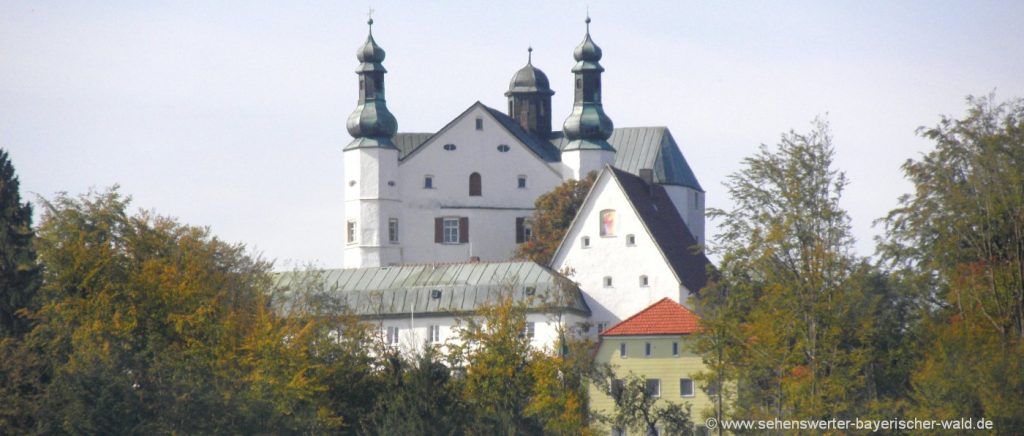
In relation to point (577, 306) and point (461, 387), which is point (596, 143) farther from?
point (461, 387)

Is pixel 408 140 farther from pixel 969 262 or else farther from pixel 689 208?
pixel 969 262

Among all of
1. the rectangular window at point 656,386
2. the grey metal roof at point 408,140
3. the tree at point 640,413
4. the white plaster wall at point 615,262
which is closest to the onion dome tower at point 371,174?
the grey metal roof at point 408,140

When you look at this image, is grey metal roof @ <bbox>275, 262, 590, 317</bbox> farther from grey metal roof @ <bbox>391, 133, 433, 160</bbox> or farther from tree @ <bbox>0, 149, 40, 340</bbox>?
tree @ <bbox>0, 149, 40, 340</bbox>

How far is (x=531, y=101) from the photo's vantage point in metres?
108

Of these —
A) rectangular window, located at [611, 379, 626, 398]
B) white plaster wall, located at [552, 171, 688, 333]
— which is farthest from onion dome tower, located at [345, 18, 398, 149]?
rectangular window, located at [611, 379, 626, 398]

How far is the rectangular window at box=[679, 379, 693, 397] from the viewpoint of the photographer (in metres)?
69.8

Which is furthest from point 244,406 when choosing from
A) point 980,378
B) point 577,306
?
point 577,306

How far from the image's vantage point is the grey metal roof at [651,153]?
10106 cm

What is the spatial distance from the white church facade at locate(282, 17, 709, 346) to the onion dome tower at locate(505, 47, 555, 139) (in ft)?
0.20

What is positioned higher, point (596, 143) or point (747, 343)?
point (596, 143)

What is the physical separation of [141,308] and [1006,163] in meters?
20.8

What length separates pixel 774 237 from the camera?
54.2 m

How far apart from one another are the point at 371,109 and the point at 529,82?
42.1 feet

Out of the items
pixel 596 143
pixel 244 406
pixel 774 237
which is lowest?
pixel 244 406
